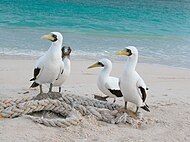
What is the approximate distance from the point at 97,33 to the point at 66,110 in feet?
54.2

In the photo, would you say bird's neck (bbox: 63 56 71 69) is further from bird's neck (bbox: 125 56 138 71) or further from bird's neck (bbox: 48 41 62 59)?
bird's neck (bbox: 125 56 138 71)

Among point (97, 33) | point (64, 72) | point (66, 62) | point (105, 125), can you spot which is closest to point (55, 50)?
point (64, 72)

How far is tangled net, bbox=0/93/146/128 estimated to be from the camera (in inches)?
222

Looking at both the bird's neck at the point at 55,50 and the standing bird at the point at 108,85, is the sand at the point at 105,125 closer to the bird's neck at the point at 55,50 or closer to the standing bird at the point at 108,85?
the standing bird at the point at 108,85

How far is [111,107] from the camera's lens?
6410 mm

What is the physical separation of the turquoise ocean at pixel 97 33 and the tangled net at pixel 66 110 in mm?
8295

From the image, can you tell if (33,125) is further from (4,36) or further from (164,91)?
(4,36)

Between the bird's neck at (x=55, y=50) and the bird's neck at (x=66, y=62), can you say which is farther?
the bird's neck at (x=66, y=62)

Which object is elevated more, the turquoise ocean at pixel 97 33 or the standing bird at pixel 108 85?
the standing bird at pixel 108 85

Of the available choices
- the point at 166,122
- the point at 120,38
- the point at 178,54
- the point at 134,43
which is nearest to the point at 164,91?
the point at 166,122

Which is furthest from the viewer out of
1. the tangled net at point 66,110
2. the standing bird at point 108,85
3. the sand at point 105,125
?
the standing bird at point 108,85

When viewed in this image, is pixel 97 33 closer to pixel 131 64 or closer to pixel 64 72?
pixel 64 72

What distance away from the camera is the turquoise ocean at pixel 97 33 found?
51.5 feet

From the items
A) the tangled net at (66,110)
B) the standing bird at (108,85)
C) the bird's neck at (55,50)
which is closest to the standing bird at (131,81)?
the tangled net at (66,110)
